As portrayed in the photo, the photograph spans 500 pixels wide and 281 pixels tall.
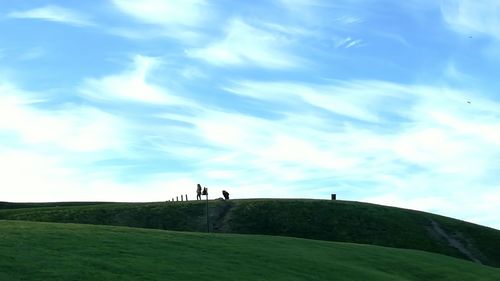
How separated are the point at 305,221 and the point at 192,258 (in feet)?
139

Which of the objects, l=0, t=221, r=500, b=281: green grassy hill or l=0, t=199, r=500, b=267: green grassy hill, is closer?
l=0, t=221, r=500, b=281: green grassy hill

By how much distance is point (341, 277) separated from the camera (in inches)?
1305

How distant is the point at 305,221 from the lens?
7256 centimetres

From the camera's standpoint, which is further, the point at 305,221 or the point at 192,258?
the point at 305,221

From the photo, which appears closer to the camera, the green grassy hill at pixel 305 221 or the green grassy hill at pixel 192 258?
the green grassy hill at pixel 192 258

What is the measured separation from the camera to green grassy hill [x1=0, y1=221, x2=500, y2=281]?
82.6 feet

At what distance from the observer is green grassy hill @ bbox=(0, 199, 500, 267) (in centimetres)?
6819

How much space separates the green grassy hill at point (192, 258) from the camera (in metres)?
25.2

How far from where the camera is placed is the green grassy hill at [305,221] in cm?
6819

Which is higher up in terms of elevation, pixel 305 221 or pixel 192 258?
pixel 305 221

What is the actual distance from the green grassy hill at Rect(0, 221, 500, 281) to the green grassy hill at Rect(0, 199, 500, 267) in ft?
72.8

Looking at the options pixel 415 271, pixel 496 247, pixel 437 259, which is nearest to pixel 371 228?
pixel 496 247

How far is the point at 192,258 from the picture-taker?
31344mm

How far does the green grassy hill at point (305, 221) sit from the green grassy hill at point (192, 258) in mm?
22175
